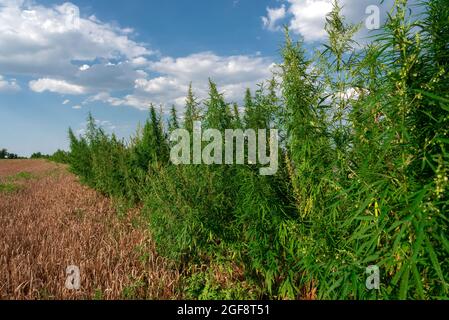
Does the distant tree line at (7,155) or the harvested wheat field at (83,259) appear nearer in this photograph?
the harvested wheat field at (83,259)

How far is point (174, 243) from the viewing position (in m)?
5.45

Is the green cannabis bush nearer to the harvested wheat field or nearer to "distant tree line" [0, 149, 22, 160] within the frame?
the harvested wheat field

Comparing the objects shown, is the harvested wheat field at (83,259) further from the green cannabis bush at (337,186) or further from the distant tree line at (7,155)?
the distant tree line at (7,155)

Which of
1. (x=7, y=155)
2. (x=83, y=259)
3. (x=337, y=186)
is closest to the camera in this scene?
(x=337, y=186)

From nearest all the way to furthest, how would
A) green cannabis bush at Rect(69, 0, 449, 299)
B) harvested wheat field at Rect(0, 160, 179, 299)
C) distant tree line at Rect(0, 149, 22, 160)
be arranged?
1. green cannabis bush at Rect(69, 0, 449, 299)
2. harvested wheat field at Rect(0, 160, 179, 299)
3. distant tree line at Rect(0, 149, 22, 160)

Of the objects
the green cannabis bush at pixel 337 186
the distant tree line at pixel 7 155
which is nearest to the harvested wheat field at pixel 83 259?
the green cannabis bush at pixel 337 186

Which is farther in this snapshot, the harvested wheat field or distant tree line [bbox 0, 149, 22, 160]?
distant tree line [bbox 0, 149, 22, 160]

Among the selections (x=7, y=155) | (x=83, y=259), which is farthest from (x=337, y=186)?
(x=7, y=155)

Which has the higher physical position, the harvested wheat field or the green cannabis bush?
the green cannabis bush

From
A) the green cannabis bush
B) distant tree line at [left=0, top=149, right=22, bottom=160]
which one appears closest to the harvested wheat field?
the green cannabis bush

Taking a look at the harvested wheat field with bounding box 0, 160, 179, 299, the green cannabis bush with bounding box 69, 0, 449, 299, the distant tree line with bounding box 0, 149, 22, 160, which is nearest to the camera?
the green cannabis bush with bounding box 69, 0, 449, 299

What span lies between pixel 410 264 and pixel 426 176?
68cm

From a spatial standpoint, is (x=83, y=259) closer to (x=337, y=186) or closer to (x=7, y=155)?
(x=337, y=186)

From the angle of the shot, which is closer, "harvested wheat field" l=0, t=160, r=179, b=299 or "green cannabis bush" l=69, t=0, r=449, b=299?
"green cannabis bush" l=69, t=0, r=449, b=299
